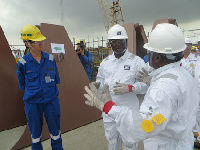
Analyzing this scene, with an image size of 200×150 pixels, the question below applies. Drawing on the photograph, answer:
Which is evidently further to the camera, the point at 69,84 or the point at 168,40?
the point at 69,84

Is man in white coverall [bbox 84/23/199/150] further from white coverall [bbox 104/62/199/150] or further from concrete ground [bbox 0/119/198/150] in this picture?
concrete ground [bbox 0/119/198/150]

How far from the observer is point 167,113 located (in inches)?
39.4

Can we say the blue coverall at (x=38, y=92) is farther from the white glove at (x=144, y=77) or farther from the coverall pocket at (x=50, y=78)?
the white glove at (x=144, y=77)

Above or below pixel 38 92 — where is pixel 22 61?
above

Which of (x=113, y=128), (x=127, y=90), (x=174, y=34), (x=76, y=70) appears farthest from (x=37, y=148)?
(x=174, y=34)

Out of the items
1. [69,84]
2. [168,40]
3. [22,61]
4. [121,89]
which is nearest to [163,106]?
[168,40]

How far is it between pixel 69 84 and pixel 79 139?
1203mm

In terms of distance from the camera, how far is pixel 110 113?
1113 mm

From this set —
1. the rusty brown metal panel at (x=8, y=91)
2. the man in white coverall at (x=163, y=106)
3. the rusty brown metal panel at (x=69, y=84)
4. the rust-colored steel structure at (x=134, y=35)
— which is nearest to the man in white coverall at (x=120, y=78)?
the man in white coverall at (x=163, y=106)

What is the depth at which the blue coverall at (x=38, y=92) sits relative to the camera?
236 cm

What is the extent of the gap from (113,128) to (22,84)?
1500 mm

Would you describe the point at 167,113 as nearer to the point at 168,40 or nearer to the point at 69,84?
the point at 168,40

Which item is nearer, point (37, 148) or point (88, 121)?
point (37, 148)

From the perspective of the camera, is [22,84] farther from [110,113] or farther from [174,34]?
[174,34]
